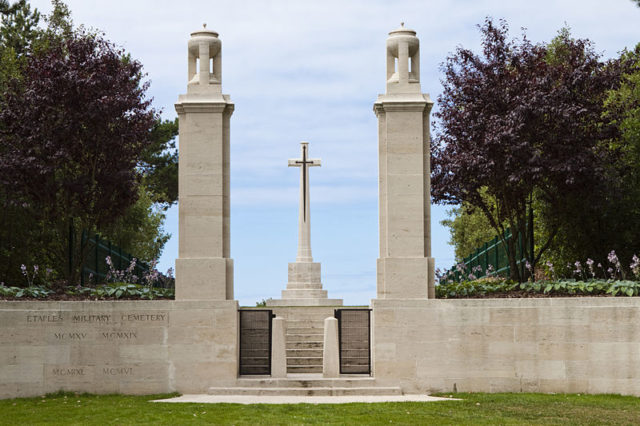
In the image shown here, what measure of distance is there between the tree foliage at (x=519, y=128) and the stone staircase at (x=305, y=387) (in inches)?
309

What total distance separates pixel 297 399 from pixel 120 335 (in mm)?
4367

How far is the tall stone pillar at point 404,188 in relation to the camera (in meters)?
18.1

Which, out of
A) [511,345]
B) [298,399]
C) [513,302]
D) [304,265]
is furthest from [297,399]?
[304,265]

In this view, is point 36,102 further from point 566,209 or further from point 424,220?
point 566,209

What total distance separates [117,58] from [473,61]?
11.5m

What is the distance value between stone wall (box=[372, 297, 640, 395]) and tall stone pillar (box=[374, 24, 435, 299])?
661mm

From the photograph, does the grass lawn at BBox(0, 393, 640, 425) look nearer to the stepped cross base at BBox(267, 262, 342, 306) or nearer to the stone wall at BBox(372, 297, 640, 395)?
the stone wall at BBox(372, 297, 640, 395)

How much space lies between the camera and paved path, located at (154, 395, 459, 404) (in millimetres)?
15945

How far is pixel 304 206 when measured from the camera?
32531mm

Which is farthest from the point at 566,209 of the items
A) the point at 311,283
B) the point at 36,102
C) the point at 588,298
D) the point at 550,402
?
the point at 36,102

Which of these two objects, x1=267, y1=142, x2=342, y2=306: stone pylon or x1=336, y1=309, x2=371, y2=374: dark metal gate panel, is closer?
x1=336, y1=309, x2=371, y2=374: dark metal gate panel

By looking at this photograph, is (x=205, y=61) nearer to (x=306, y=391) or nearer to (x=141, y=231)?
(x=306, y=391)

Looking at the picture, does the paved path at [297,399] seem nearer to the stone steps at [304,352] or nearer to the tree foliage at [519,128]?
the stone steps at [304,352]

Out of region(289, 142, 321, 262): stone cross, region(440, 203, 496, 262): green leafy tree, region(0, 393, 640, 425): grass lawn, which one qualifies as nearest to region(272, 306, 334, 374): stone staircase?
region(0, 393, 640, 425): grass lawn
